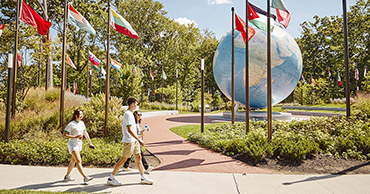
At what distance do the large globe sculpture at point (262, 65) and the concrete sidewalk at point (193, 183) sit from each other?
8719 mm

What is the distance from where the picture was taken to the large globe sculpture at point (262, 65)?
13.8 m

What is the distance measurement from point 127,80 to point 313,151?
1092 inches

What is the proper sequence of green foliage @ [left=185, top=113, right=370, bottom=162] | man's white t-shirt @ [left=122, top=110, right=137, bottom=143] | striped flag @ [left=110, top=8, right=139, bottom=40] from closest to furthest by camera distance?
man's white t-shirt @ [left=122, top=110, right=137, bottom=143] → green foliage @ [left=185, top=113, right=370, bottom=162] → striped flag @ [left=110, top=8, right=139, bottom=40]

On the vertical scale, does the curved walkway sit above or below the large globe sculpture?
below

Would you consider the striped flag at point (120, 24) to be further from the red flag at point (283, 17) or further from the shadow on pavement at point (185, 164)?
the red flag at point (283, 17)

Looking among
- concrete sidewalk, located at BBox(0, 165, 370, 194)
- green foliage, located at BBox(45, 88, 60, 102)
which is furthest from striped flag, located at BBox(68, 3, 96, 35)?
concrete sidewalk, located at BBox(0, 165, 370, 194)

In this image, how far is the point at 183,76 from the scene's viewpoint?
44.1m

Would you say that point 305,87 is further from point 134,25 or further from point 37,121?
point 37,121

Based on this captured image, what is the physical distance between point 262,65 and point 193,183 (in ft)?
33.4

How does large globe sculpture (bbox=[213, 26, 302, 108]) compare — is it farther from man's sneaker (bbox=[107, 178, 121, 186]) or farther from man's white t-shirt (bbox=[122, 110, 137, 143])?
man's sneaker (bbox=[107, 178, 121, 186])

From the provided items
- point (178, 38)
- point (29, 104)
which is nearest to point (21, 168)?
point (29, 104)

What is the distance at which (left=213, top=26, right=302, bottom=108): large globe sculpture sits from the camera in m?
13.8

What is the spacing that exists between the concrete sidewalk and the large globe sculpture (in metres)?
8.72

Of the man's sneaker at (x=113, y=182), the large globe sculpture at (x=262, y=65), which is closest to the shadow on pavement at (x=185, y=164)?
the man's sneaker at (x=113, y=182)
